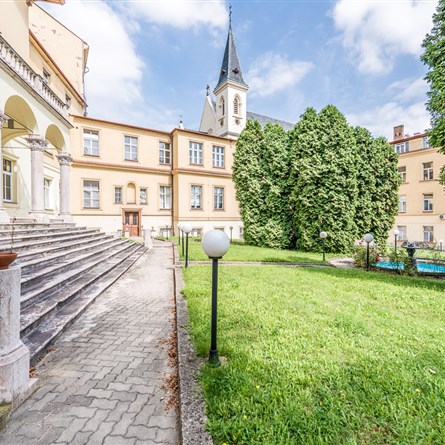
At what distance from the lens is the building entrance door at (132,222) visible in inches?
809

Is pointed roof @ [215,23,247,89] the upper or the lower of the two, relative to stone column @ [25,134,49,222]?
upper

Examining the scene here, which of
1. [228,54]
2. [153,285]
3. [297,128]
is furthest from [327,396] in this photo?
[228,54]

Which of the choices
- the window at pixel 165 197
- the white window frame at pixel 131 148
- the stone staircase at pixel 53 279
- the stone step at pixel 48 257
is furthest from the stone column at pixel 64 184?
the window at pixel 165 197

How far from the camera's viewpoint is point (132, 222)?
20984mm

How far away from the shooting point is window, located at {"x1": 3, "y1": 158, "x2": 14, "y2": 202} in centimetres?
1163

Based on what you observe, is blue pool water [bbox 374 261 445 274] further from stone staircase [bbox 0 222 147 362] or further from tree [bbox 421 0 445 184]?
stone staircase [bbox 0 222 147 362]

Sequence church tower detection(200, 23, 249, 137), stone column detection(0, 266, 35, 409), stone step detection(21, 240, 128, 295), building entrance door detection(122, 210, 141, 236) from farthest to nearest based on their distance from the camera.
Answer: church tower detection(200, 23, 249, 137)
building entrance door detection(122, 210, 141, 236)
stone step detection(21, 240, 128, 295)
stone column detection(0, 266, 35, 409)

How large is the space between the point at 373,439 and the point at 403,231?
103ft

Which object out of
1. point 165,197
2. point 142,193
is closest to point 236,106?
point 165,197

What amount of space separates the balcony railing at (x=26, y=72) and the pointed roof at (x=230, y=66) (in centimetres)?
2568

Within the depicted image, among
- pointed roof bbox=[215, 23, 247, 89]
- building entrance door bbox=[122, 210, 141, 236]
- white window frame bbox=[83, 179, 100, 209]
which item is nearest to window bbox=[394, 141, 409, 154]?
pointed roof bbox=[215, 23, 247, 89]

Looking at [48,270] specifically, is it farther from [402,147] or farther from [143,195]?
[402,147]

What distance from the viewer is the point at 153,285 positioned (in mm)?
7188

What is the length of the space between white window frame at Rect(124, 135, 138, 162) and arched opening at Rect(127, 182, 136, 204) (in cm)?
227
